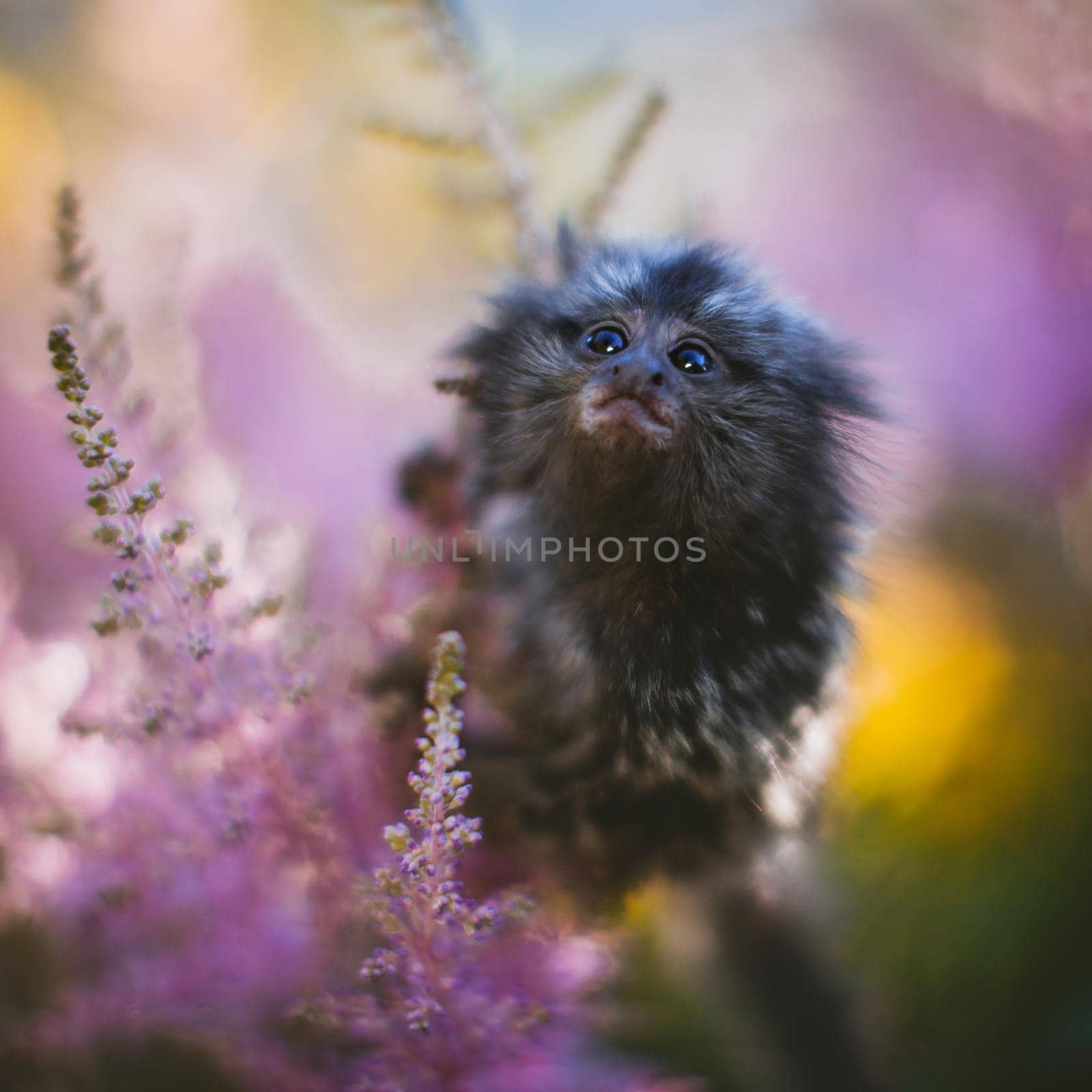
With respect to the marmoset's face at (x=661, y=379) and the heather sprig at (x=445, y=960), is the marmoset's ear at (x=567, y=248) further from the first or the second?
the heather sprig at (x=445, y=960)

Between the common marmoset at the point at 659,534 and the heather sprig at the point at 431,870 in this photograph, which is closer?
the heather sprig at the point at 431,870

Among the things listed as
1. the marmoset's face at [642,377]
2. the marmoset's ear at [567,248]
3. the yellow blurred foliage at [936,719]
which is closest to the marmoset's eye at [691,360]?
the marmoset's face at [642,377]

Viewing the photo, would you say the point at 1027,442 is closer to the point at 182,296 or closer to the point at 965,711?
the point at 965,711

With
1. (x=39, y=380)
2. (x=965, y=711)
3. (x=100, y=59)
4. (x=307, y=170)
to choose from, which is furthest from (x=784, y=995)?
(x=100, y=59)

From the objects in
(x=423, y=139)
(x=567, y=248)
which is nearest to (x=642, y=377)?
(x=567, y=248)

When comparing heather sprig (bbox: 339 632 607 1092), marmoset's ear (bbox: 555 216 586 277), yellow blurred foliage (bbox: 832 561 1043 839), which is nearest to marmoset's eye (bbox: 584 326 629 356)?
marmoset's ear (bbox: 555 216 586 277)

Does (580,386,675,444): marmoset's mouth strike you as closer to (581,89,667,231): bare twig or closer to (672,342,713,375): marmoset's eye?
(672,342,713,375): marmoset's eye

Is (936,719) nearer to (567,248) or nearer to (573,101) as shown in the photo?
(567,248)
